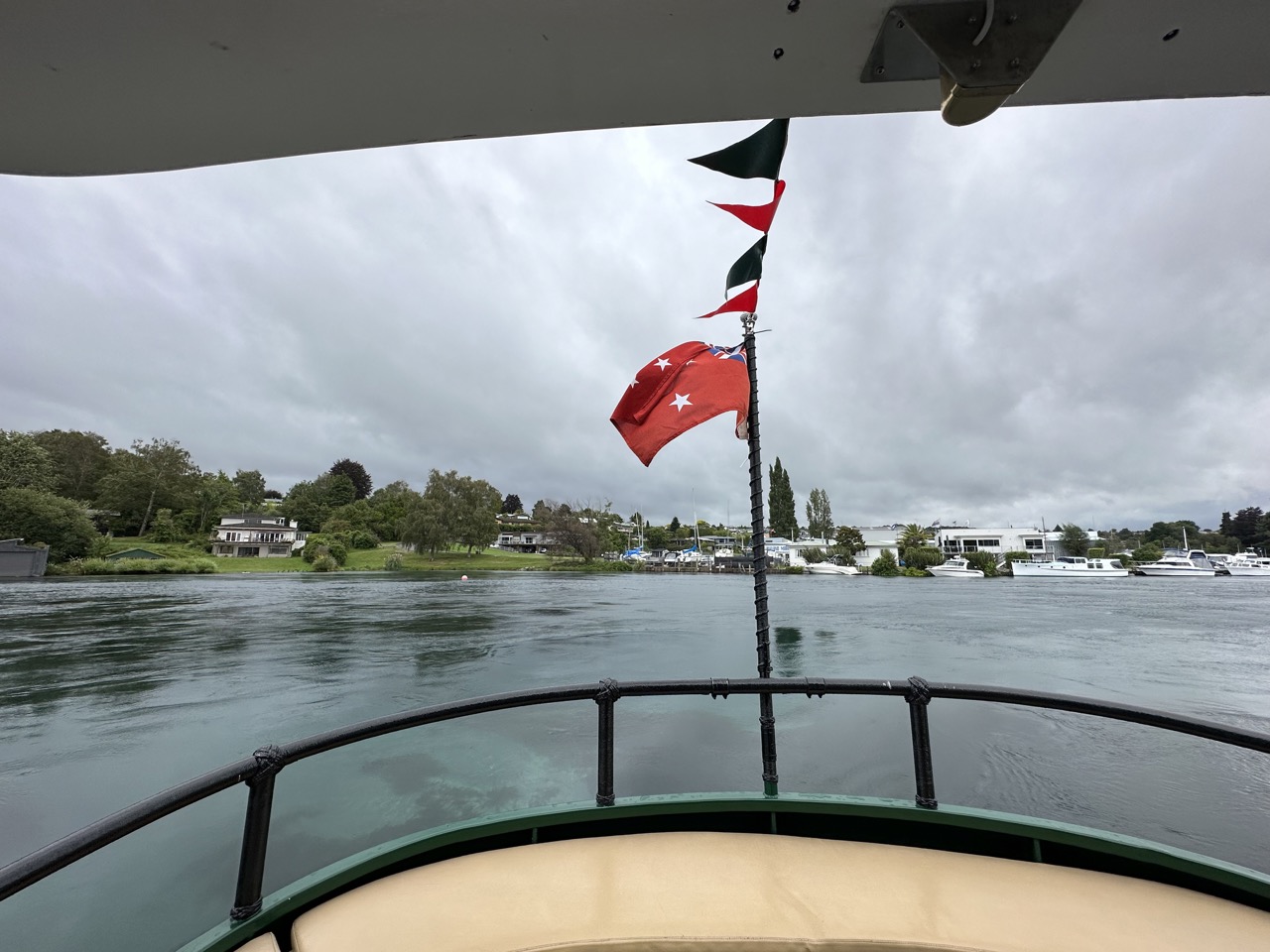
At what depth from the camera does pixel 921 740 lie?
189cm

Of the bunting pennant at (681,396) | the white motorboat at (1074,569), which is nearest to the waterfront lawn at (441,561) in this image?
the bunting pennant at (681,396)

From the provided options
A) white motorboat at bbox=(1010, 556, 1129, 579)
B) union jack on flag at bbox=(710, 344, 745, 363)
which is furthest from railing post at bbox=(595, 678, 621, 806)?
white motorboat at bbox=(1010, 556, 1129, 579)

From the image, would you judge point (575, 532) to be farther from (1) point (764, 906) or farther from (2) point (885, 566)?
(1) point (764, 906)

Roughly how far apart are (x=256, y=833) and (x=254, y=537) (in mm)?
67726

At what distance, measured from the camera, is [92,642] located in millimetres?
15516

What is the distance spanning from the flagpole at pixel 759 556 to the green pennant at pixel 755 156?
2.39ft

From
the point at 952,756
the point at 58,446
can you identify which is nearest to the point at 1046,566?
the point at 952,756

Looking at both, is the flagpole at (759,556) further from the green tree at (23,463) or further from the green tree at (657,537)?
the green tree at (657,537)

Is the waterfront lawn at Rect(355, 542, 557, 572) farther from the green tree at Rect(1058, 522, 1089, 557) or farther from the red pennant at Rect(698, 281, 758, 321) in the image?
the green tree at Rect(1058, 522, 1089, 557)

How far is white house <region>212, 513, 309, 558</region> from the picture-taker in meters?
54.5

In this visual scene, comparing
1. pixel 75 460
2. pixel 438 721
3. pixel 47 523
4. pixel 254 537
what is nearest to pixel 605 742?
pixel 438 721

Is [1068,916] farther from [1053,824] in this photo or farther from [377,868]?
[377,868]

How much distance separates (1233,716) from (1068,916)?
12.7 m

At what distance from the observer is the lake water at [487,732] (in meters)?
5.23
